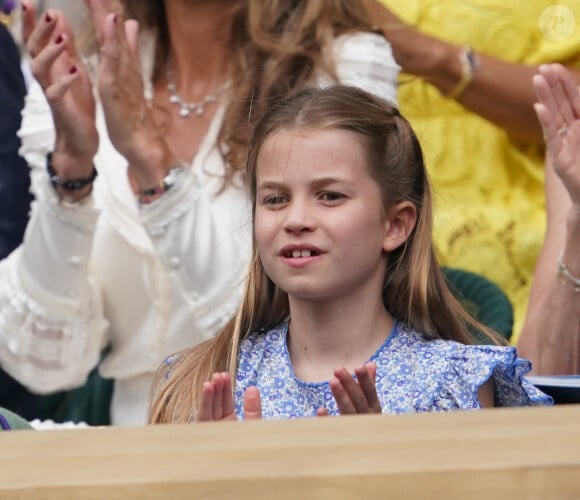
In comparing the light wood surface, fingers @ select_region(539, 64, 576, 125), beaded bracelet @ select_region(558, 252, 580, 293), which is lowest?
beaded bracelet @ select_region(558, 252, 580, 293)

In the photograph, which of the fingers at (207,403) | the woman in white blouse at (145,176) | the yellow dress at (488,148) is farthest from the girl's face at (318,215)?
the yellow dress at (488,148)

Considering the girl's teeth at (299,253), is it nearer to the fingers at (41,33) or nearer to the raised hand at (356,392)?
the raised hand at (356,392)

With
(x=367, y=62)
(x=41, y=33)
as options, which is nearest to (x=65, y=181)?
(x=41, y=33)

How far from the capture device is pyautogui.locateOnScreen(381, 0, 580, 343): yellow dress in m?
2.56

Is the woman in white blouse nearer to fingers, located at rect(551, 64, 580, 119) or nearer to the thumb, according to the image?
fingers, located at rect(551, 64, 580, 119)

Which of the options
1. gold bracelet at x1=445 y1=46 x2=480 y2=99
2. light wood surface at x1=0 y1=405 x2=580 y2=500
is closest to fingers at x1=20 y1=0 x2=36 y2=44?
gold bracelet at x1=445 y1=46 x2=480 y2=99

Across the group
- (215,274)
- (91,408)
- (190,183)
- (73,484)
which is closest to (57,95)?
(190,183)

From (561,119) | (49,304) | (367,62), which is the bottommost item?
(49,304)

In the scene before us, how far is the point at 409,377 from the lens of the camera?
1.58m

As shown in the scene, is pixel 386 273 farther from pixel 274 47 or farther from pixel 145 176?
pixel 274 47

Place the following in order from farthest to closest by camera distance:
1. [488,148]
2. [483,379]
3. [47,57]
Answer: [488,148]
[47,57]
[483,379]

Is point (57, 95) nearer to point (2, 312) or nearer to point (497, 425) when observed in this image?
point (2, 312)

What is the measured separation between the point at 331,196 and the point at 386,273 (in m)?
0.17

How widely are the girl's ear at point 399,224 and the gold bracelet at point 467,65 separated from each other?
92 cm
